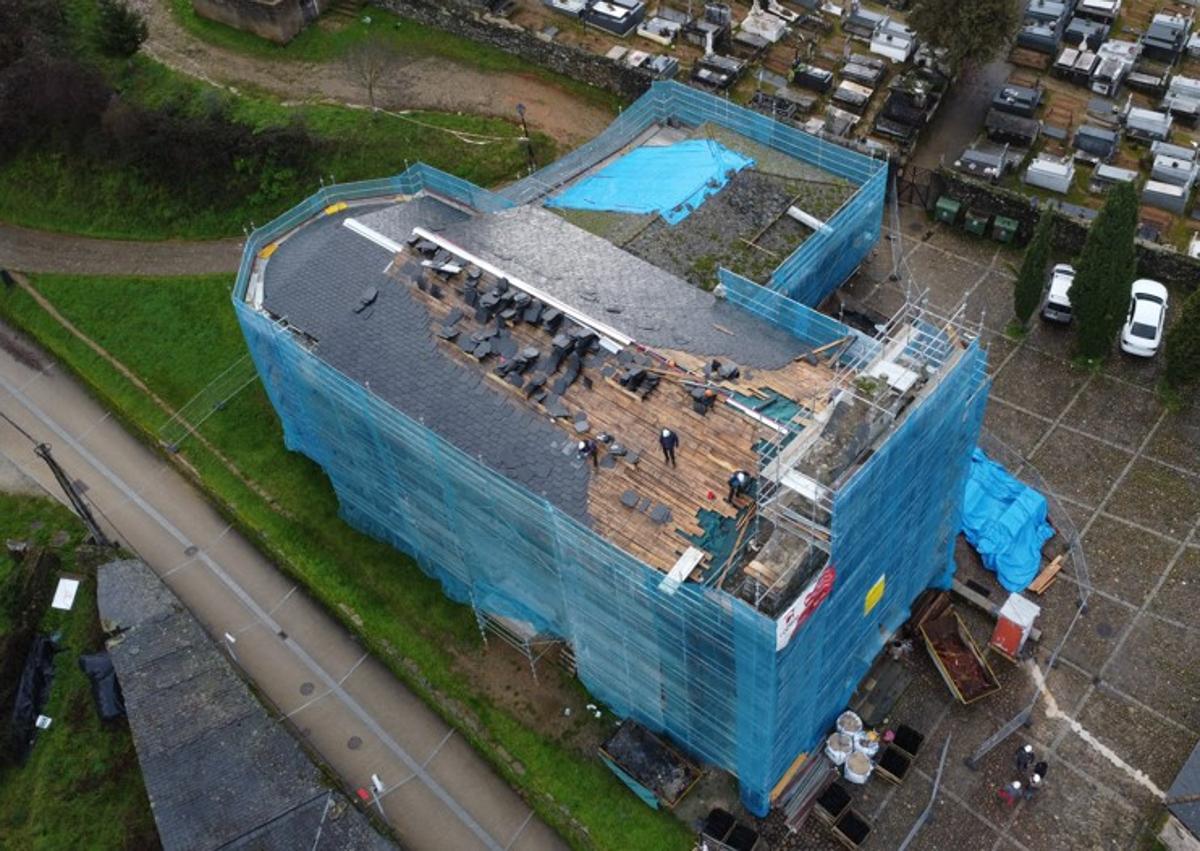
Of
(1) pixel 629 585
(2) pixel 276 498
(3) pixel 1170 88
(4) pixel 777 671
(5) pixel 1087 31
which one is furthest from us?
(5) pixel 1087 31

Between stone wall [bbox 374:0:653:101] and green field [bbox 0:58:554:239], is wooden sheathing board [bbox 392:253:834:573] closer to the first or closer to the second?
green field [bbox 0:58:554:239]

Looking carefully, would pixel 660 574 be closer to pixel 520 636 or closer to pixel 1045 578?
pixel 520 636

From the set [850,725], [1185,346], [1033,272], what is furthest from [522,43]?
[850,725]

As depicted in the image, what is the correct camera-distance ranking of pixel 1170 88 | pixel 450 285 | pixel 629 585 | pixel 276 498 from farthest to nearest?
1. pixel 1170 88
2. pixel 276 498
3. pixel 450 285
4. pixel 629 585

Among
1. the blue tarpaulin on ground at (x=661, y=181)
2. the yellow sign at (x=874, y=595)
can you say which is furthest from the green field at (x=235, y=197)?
the yellow sign at (x=874, y=595)

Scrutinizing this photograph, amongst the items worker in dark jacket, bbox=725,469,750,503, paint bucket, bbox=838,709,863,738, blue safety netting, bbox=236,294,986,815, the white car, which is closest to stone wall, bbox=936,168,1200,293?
the white car

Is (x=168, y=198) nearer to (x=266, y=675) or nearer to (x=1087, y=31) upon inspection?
(x=266, y=675)

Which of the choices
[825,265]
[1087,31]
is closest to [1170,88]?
[1087,31]
